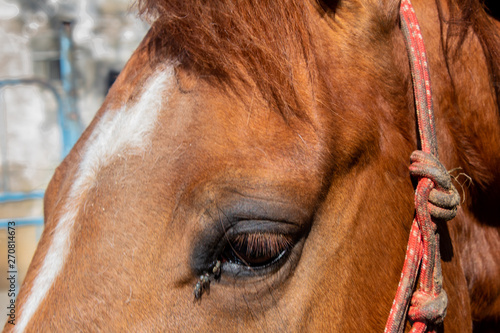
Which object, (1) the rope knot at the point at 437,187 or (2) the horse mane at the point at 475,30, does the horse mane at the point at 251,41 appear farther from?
(2) the horse mane at the point at 475,30

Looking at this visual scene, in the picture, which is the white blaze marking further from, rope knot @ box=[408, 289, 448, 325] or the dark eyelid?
rope knot @ box=[408, 289, 448, 325]

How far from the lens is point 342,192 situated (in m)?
0.86

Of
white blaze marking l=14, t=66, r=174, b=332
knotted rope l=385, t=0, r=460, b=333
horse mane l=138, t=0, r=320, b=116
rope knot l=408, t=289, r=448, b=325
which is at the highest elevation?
horse mane l=138, t=0, r=320, b=116

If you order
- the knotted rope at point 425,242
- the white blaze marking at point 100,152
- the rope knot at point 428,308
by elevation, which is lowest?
the rope knot at point 428,308

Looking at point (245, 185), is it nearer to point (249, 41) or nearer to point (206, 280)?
point (206, 280)

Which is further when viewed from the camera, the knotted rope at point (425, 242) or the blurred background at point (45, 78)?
the blurred background at point (45, 78)

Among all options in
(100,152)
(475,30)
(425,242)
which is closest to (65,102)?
(100,152)

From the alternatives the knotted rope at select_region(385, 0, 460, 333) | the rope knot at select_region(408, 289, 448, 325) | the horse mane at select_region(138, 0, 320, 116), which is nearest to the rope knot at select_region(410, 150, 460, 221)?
the knotted rope at select_region(385, 0, 460, 333)

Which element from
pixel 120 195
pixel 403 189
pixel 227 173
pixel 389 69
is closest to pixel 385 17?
pixel 389 69

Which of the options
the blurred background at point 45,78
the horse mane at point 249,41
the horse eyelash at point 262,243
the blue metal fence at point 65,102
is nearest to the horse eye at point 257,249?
the horse eyelash at point 262,243

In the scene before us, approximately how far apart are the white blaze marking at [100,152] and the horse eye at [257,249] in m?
0.26

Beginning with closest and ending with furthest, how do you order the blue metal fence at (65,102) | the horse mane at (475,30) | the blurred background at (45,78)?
the horse mane at (475,30), the blue metal fence at (65,102), the blurred background at (45,78)

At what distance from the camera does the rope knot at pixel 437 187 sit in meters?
0.88

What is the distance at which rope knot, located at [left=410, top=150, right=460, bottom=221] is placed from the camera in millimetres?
876
